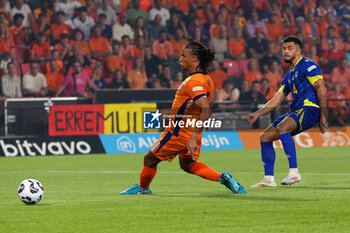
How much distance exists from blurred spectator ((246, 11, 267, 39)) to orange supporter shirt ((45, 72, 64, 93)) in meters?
7.82

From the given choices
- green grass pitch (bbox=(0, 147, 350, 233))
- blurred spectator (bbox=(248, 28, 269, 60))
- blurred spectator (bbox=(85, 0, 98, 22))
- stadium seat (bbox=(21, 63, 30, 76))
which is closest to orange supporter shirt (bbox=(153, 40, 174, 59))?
blurred spectator (bbox=(85, 0, 98, 22))

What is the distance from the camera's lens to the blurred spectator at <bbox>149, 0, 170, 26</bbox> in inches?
1009

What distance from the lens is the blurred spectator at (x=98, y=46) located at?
78.0 feet

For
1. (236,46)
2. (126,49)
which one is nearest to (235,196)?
(126,49)

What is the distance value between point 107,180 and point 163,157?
339cm

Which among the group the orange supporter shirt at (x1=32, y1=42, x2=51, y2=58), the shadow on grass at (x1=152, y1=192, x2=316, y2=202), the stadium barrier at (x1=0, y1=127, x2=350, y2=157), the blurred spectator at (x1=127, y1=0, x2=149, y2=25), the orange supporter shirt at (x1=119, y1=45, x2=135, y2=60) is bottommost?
the stadium barrier at (x1=0, y1=127, x2=350, y2=157)

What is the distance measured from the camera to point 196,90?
8664 millimetres

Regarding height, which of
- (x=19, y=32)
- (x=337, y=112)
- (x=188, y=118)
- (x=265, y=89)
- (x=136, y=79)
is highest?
(x=188, y=118)

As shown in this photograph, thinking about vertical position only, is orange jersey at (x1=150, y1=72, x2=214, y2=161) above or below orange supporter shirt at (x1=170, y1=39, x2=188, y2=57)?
above

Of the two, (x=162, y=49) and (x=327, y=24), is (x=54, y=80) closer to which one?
(x=162, y=49)

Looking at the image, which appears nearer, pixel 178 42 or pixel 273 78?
pixel 273 78

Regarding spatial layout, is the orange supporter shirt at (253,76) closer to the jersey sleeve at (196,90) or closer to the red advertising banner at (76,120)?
the red advertising banner at (76,120)

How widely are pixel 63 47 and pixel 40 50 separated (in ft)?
2.41

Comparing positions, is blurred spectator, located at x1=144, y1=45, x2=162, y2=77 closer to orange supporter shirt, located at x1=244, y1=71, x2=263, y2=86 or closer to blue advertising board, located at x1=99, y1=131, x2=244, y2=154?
orange supporter shirt, located at x1=244, y1=71, x2=263, y2=86
